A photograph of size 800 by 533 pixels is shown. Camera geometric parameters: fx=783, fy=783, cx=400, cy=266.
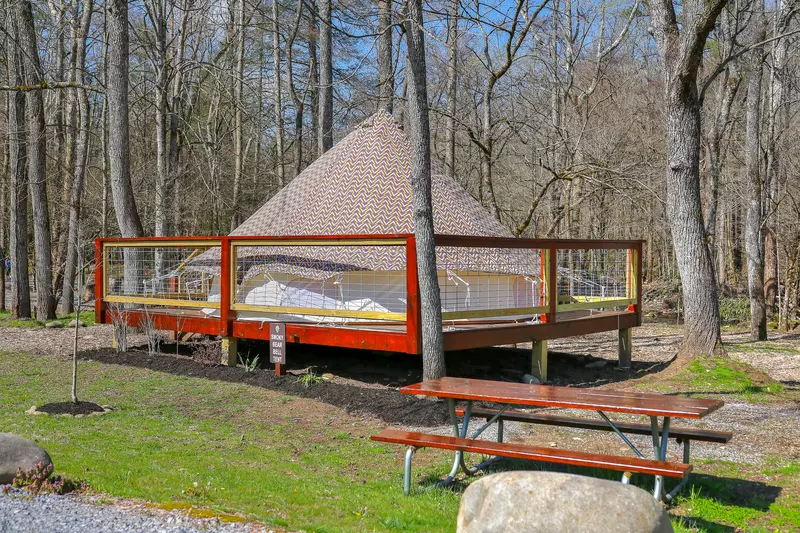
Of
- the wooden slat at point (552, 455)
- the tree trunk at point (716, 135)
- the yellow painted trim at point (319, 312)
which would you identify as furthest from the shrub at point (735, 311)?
the wooden slat at point (552, 455)

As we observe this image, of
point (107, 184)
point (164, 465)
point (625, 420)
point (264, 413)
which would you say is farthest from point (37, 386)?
point (107, 184)

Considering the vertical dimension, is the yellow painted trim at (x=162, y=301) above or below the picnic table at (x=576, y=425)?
above

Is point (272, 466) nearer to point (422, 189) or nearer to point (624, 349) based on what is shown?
point (422, 189)

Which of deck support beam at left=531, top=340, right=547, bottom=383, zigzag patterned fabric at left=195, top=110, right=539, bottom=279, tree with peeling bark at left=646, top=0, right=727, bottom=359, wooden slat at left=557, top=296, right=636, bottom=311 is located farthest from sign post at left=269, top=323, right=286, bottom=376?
tree with peeling bark at left=646, top=0, right=727, bottom=359

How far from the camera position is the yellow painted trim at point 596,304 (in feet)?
33.6

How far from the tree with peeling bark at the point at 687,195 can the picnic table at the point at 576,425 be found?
4940mm

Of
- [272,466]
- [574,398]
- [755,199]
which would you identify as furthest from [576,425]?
[755,199]

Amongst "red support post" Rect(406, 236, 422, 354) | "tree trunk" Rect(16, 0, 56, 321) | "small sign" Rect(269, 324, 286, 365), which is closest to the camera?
"red support post" Rect(406, 236, 422, 354)

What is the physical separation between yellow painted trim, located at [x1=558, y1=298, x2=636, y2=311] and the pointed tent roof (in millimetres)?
1642

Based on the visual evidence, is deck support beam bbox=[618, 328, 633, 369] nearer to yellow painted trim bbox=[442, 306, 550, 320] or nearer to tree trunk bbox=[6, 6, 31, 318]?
yellow painted trim bbox=[442, 306, 550, 320]

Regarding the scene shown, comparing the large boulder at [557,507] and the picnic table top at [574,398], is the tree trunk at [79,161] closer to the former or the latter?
the picnic table top at [574,398]

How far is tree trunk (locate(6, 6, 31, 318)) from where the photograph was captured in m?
17.6

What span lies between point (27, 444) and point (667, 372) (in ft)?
24.3

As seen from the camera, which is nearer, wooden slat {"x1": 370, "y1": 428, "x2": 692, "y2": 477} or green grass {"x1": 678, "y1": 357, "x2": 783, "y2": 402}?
wooden slat {"x1": 370, "y1": 428, "x2": 692, "y2": 477}
